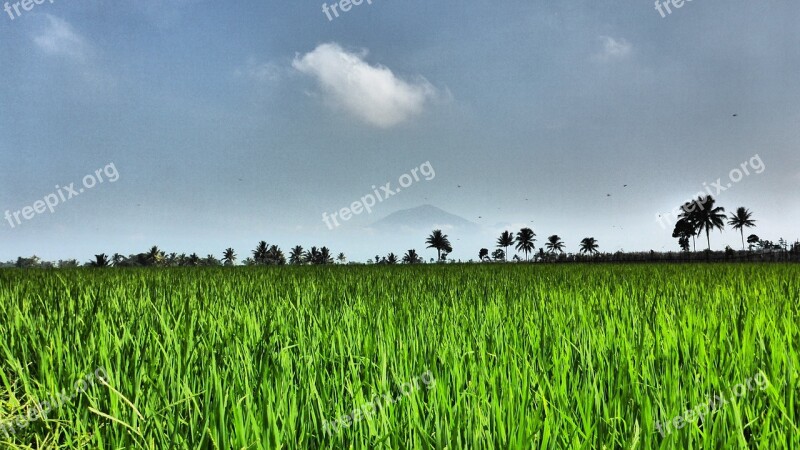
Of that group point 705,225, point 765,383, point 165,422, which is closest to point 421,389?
point 165,422

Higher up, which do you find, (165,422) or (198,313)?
(198,313)

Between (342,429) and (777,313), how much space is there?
12.7 ft

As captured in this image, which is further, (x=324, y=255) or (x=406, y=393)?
(x=324, y=255)

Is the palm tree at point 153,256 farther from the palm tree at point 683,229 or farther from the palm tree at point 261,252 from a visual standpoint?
the palm tree at point 683,229

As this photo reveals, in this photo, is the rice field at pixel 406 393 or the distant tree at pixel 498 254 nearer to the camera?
the rice field at pixel 406 393

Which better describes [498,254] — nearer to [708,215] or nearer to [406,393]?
[708,215]

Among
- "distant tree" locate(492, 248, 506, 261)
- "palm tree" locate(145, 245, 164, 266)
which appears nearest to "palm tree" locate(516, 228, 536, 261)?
"distant tree" locate(492, 248, 506, 261)

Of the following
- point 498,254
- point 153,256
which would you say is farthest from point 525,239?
point 153,256

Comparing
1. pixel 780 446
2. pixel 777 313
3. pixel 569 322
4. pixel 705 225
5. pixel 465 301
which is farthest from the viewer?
pixel 705 225

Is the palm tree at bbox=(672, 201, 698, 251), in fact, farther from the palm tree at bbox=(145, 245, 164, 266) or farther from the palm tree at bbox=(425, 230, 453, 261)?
the palm tree at bbox=(145, 245, 164, 266)

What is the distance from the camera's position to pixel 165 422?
1.67 m

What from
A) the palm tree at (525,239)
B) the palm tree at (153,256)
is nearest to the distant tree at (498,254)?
the palm tree at (525,239)

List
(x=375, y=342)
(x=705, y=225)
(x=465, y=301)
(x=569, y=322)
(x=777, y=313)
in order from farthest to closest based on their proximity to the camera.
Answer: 1. (x=705, y=225)
2. (x=465, y=301)
3. (x=777, y=313)
4. (x=569, y=322)
5. (x=375, y=342)

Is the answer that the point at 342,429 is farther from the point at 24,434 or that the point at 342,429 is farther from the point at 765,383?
the point at 765,383
